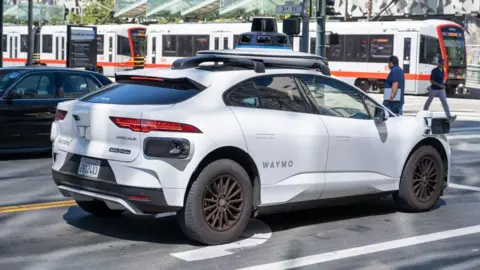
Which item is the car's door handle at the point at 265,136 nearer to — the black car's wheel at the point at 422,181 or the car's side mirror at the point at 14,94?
the black car's wheel at the point at 422,181

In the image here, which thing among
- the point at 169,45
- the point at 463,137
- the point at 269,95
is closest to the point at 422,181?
the point at 269,95

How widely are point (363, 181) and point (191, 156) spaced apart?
226cm

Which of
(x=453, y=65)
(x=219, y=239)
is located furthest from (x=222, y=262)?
(x=453, y=65)

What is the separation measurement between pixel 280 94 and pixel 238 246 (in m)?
1.51

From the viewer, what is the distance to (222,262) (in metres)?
6.72

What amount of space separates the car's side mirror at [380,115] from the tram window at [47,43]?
43.8 meters

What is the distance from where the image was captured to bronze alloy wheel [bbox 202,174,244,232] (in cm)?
718

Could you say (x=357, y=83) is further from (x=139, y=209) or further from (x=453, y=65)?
(x=139, y=209)

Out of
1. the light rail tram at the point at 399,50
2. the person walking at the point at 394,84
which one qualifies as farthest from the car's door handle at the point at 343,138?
the light rail tram at the point at 399,50

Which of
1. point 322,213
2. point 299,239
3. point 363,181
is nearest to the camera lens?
point 299,239

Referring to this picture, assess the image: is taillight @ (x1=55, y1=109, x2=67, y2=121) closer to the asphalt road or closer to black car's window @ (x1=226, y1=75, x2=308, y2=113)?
the asphalt road

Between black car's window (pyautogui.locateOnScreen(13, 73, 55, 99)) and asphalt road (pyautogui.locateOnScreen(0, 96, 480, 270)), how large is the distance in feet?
11.3

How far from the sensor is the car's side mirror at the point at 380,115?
28.1 feet

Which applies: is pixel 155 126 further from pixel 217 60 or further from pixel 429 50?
pixel 429 50
